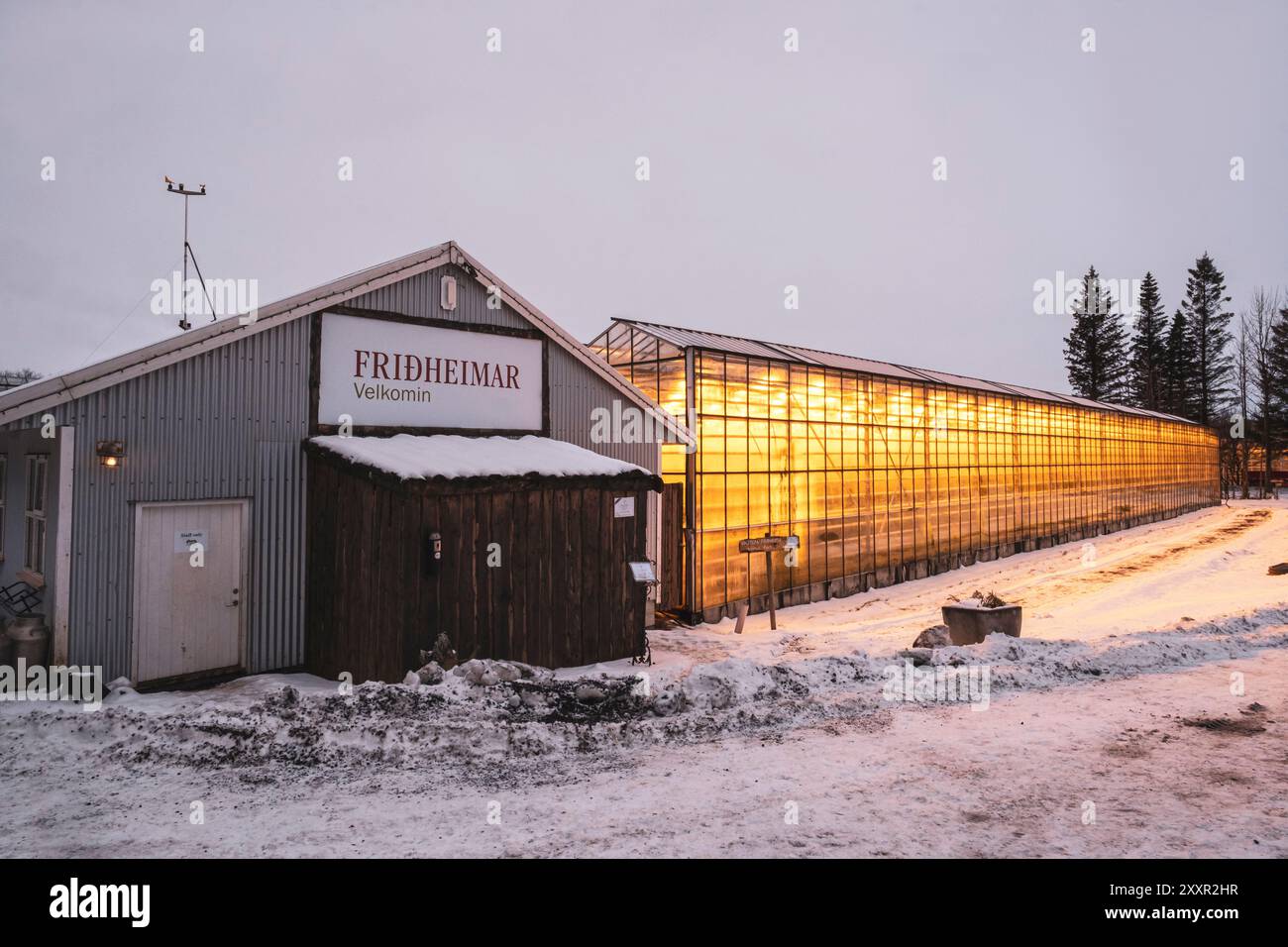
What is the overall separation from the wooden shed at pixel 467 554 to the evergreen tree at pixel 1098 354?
76193 millimetres

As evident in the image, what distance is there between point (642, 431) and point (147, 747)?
10.1 metres

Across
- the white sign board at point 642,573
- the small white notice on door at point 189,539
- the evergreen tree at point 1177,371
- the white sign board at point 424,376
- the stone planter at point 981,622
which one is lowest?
the stone planter at point 981,622

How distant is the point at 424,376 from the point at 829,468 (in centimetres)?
1240

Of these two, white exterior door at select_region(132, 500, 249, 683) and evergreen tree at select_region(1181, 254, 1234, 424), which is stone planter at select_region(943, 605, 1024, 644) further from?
evergreen tree at select_region(1181, 254, 1234, 424)

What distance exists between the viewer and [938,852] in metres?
5.07

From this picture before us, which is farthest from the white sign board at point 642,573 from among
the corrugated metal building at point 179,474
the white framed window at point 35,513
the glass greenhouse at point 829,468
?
the white framed window at point 35,513

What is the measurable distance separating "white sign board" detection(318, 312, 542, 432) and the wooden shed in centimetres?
53

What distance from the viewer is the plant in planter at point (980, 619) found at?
1271cm

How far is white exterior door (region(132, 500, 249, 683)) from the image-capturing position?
918 cm

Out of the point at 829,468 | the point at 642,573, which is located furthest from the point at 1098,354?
the point at 642,573

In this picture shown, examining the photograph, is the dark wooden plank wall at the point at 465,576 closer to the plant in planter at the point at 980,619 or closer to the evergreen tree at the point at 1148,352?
the plant in planter at the point at 980,619
